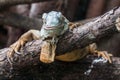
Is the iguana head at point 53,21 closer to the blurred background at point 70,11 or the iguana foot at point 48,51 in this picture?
the iguana foot at point 48,51

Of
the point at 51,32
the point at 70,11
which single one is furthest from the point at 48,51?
the point at 70,11

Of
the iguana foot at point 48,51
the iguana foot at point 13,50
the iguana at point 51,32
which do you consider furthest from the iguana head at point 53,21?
the iguana foot at point 13,50

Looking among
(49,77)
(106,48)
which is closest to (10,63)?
(49,77)

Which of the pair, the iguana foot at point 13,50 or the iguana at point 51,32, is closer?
Result: the iguana at point 51,32

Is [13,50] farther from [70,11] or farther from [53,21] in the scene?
[70,11]

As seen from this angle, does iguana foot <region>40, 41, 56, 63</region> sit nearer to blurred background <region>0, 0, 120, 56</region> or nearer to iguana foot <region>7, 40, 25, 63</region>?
iguana foot <region>7, 40, 25, 63</region>

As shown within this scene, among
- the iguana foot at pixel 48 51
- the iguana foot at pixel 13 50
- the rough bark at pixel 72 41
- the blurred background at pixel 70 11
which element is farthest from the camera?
the blurred background at pixel 70 11
